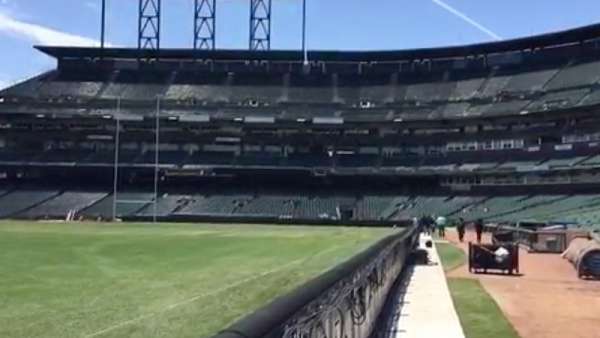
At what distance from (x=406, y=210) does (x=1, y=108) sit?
51.7 m

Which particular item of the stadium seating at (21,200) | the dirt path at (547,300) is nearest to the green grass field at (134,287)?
the dirt path at (547,300)

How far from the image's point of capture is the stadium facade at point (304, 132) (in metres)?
83.0

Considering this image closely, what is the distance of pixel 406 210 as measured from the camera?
83.5 meters

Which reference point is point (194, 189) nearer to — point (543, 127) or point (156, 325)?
point (543, 127)

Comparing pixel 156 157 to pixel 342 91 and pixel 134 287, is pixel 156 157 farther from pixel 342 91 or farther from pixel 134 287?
pixel 134 287

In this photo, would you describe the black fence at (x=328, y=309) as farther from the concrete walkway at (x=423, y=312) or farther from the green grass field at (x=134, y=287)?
the green grass field at (x=134, y=287)

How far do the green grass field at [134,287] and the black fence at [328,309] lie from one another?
2099 mm

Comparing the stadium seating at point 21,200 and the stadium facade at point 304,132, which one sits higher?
the stadium facade at point 304,132

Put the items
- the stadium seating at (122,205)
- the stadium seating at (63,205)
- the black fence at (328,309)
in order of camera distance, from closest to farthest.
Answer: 1. the black fence at (328,309)
2. the stadium seating at (63,205)
3. the stadium seating at (122,205)

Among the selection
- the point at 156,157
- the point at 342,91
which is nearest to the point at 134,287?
the point at 156,157

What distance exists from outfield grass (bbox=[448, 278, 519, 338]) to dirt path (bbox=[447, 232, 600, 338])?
9.5 inches

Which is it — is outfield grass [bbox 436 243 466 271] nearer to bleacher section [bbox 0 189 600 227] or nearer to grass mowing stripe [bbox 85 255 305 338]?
grass mowing stripe [bbox 85 255 305 338]

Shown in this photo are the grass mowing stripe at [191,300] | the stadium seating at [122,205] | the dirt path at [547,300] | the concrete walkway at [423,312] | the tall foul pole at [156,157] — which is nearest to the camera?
the grass mowing stripe at [191,300]

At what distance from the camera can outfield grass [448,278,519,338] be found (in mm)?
13336
